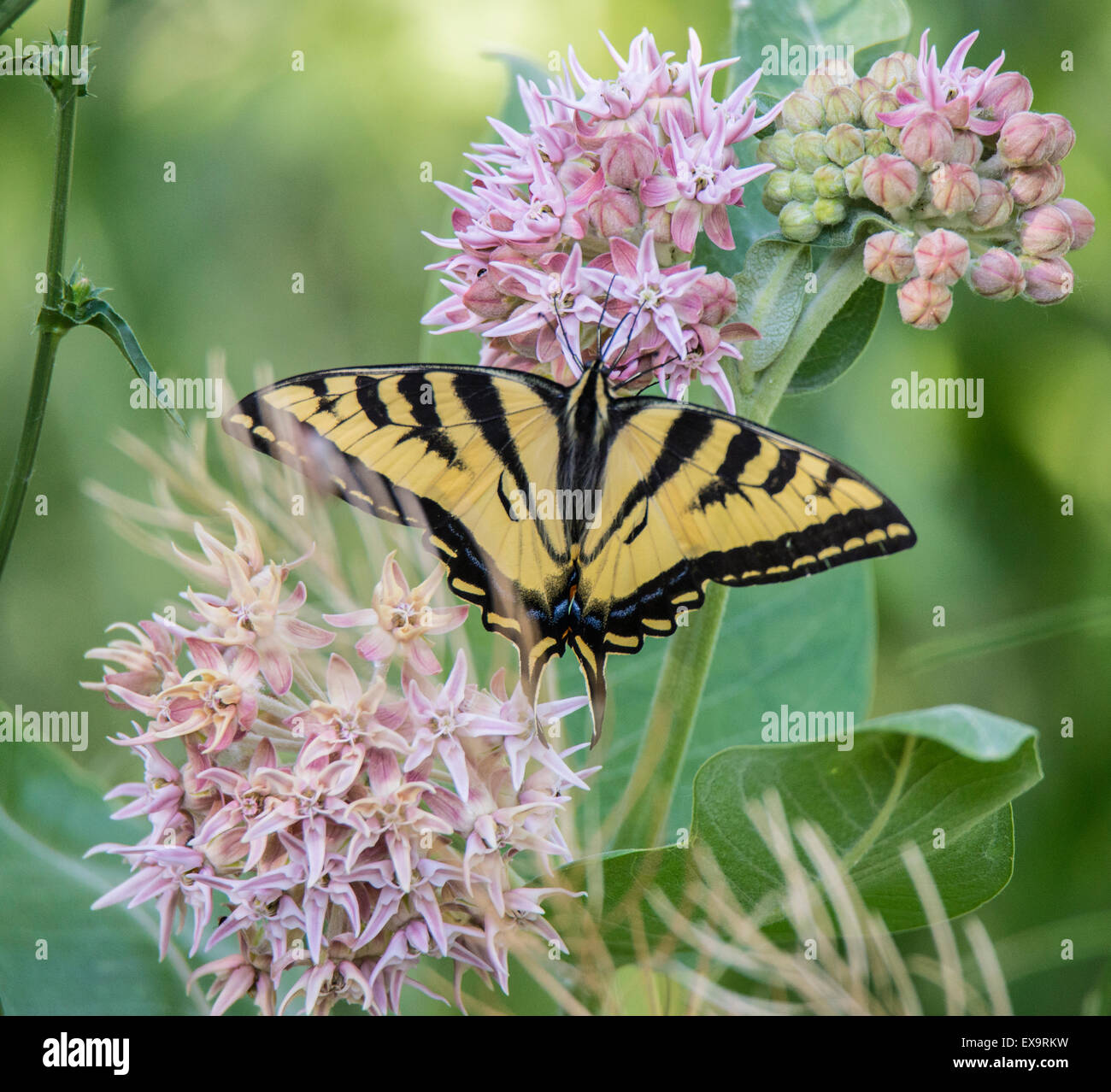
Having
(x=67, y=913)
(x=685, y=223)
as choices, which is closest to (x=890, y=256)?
(x=685, y=223)

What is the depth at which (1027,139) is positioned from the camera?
717 millimetres

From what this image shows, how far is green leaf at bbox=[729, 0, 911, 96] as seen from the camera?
890mm

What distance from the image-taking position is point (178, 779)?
75cm

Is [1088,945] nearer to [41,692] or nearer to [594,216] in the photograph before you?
[594,216]

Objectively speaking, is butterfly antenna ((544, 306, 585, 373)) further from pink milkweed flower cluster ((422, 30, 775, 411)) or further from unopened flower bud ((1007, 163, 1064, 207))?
unopened flower bud ((1007, 163, 1064, 207))

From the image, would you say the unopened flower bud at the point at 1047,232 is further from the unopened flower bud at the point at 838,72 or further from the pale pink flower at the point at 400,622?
the pale pink flower at the point at 400,622

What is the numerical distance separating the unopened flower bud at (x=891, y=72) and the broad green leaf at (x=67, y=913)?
2.78ft

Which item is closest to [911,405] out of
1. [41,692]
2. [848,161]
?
[848,161]

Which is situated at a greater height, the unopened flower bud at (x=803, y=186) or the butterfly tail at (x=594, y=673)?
the unopened flower bud at (x=803, y=186)

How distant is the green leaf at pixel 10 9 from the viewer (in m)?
0.80

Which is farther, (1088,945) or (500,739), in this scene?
(1088,945)

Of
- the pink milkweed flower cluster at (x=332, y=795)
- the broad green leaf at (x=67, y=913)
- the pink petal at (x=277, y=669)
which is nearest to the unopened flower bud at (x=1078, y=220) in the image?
the pink milkweed flower cluster at (x=332, y=795)

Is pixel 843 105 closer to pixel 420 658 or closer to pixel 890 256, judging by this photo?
pixel 890 256
